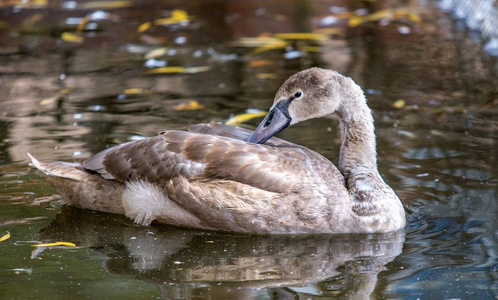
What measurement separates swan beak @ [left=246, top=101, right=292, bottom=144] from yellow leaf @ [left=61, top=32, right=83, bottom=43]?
6.13 metres

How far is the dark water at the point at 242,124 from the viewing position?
20.2 feet

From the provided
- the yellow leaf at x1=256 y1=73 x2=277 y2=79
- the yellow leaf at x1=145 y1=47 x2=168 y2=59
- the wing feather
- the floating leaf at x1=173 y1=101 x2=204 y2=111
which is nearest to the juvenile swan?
the wing feather

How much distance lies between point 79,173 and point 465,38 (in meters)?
7.62

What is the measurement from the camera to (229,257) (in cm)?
654

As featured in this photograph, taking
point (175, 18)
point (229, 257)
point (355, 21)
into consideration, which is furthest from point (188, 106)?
point (355, 21)

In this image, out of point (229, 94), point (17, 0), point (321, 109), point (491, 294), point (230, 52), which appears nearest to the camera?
point (491, 294)

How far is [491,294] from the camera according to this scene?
5.84m

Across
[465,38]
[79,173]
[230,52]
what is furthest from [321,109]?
[465,38]

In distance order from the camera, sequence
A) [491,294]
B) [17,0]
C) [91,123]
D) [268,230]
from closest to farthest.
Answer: [491,294] < [268,230] < [91,123] < [17,0]

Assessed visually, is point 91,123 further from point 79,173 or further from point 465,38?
point 465,38

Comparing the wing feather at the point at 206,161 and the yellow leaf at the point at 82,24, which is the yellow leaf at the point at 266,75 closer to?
the yellow leaf at the point at 82,24

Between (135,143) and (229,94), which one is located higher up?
(135,143)

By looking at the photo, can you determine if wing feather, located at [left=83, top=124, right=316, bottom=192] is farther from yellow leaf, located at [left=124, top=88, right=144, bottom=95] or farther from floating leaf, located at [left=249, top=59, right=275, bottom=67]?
floating leaf, located at [left=249, top=59, right=275, bottom=67]

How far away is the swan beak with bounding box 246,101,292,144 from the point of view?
7.48 m
